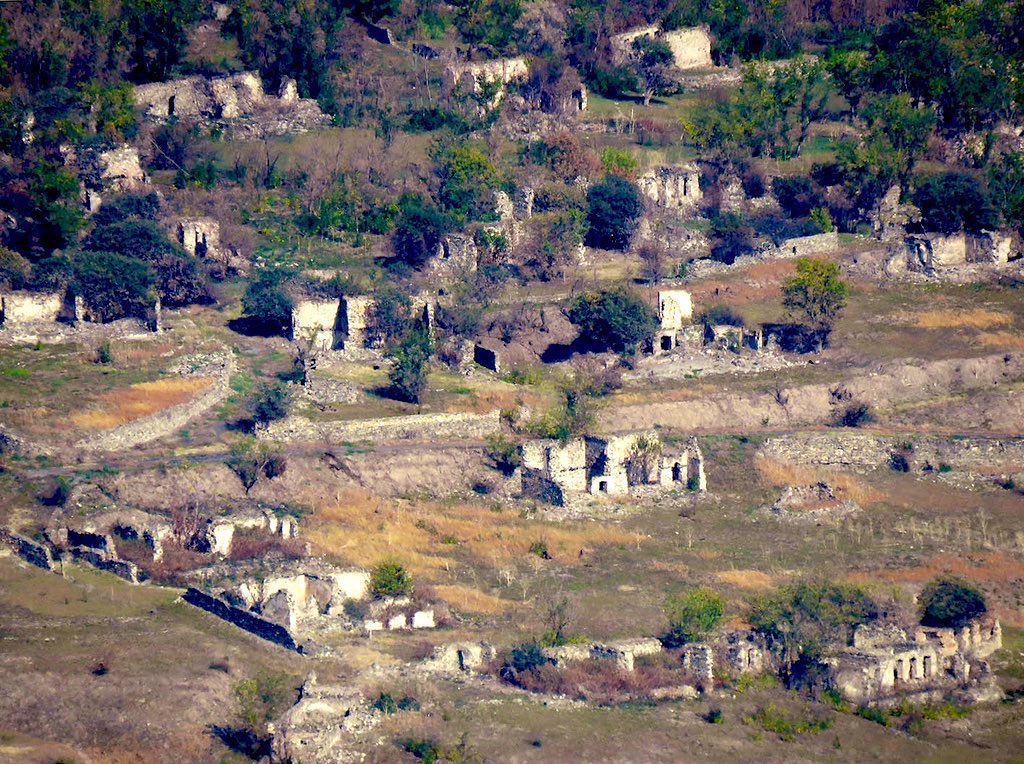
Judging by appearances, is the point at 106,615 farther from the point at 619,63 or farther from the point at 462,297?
the point at 619,63

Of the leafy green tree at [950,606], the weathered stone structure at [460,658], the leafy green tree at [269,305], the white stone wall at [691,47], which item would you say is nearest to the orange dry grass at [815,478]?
the leafy green tree at [950,606]

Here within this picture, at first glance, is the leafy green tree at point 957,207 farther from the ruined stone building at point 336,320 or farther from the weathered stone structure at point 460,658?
the weathered stone structure at point 460,658

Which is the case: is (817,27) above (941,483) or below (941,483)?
above

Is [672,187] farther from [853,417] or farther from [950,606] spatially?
[950,606]

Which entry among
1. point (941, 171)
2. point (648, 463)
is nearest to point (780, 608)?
point (648, 463)

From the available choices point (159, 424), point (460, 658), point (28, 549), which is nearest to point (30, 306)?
point (159, 424)

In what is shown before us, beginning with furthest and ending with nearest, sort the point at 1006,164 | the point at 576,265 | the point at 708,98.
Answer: the point at 708,98, the point at 1006,164, the point at 576,265

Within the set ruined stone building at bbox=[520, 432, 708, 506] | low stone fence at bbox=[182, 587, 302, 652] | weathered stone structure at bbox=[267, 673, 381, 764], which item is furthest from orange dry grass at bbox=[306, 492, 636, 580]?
weathered stone structure at bbox=[267, 673, 381, 764]
